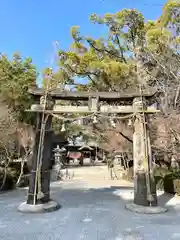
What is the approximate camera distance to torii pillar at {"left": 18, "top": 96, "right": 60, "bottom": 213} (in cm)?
526

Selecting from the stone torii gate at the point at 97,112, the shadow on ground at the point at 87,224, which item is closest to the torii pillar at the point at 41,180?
the stone torii gate at the point at 97,112

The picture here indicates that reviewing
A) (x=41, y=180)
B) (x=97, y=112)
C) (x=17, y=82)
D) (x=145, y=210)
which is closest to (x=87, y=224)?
(x=145, y=210)

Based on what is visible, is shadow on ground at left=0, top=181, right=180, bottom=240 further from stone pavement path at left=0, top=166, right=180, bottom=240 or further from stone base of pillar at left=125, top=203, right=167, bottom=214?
stone base of pillar at left=125, top=203, right=167, bottom=214

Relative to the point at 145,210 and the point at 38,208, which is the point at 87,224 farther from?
the point at 145,210

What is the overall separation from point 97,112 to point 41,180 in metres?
2.46

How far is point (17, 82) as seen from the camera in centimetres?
1135

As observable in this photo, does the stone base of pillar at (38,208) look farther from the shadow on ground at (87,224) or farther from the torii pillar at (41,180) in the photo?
the shadow on ground at (87,224)

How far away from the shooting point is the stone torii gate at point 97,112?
5402 millimetres

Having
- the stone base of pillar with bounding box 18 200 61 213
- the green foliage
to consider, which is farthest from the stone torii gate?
the green foliage

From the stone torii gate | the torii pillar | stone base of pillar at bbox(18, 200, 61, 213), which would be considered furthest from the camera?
the stone torii gate

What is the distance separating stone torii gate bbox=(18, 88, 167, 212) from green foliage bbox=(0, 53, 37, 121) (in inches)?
214

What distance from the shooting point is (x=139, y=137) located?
19.2ft

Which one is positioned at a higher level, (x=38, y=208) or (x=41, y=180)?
(x=41, y=180)

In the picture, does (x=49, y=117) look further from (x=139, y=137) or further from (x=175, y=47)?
(x=175, y=47)
